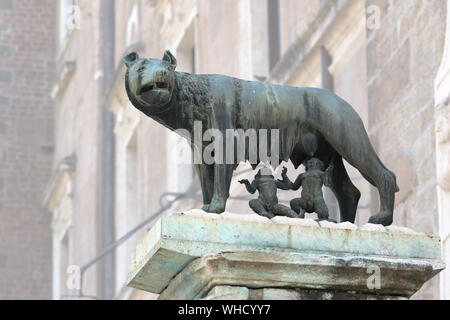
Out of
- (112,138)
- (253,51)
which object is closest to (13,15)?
(112,138)

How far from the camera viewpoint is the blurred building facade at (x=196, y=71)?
9.22 meters

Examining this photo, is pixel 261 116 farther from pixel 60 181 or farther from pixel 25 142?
pixel 25 142

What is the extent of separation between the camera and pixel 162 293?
5.25m

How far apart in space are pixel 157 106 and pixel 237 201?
354 inches

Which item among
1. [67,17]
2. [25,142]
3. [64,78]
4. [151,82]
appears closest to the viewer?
[151,82]

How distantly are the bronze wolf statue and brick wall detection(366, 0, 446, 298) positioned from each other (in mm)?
3402

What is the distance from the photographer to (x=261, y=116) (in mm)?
5301

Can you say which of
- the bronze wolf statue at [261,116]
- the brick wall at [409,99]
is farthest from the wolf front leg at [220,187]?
the brick wall at [409,99]

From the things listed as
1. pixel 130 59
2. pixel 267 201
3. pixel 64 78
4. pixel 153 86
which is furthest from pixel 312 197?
pixel 64 78

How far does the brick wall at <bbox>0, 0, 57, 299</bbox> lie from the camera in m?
27.3

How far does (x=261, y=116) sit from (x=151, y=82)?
448 mm

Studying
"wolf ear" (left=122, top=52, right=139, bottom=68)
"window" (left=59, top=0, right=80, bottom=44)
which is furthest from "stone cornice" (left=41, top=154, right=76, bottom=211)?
"wolf ear" (left=122, top=52, right=139, bottom=68)

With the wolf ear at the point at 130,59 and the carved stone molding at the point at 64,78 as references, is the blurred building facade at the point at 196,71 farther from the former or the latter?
the wolf ear at the point at 130,59

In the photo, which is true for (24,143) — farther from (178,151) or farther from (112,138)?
(178,151)
